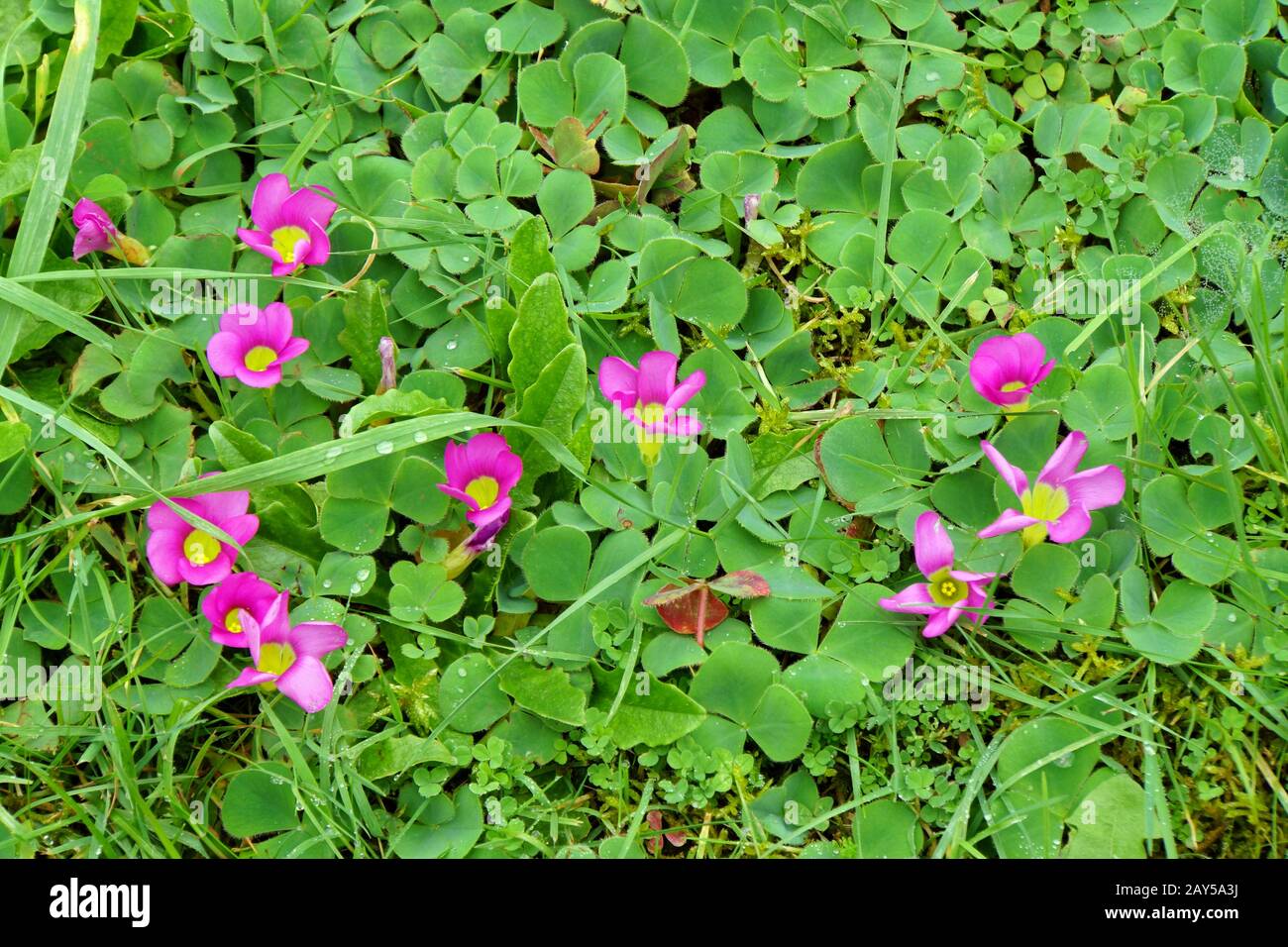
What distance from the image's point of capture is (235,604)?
214 centimetres

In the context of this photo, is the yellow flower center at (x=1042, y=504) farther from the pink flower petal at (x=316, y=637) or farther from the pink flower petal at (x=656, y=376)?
the pink flower petal at (x=316, y=637)

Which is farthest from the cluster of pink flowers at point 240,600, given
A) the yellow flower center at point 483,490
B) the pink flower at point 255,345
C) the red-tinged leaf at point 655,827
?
the red-tinged leaf at point 655,827

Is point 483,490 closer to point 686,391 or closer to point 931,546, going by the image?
point 686,391

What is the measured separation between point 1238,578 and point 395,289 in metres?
1.89

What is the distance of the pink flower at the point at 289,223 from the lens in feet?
8.00

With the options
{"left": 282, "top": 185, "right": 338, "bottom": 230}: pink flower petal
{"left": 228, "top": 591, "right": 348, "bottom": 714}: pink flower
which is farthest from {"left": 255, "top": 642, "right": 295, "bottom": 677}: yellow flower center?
{"left": 282, "top": 185, "right": 338, "bottom": 230}: pink flower petal

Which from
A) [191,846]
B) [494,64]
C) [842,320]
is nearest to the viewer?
[191,846]

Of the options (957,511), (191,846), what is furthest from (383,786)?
(957,511)

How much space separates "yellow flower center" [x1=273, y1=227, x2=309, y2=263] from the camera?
2.50m

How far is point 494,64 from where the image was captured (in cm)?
278

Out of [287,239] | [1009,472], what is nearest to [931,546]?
[1009,472]

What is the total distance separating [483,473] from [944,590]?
957mm

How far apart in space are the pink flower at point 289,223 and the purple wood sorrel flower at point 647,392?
72cm
